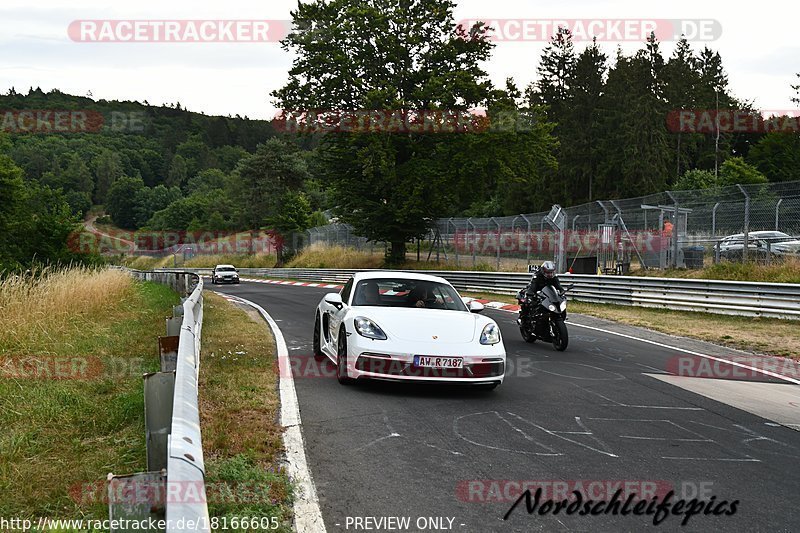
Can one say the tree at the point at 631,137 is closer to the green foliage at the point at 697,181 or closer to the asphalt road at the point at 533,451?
the green foliage at the point at 697,181

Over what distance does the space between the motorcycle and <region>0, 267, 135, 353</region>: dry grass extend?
726cm

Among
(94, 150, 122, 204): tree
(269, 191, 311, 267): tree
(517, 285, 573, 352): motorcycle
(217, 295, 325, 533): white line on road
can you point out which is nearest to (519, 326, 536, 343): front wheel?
(517, 285, 573, 352): motorcycle

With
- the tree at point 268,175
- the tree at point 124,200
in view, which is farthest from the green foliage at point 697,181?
the tree at point 124,200

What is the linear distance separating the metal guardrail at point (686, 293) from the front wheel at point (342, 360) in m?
12.0

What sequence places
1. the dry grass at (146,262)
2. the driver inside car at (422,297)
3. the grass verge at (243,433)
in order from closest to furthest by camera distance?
the grass verge at (243,433), the driver inside car at (422,297), the dry grass at (146,262)

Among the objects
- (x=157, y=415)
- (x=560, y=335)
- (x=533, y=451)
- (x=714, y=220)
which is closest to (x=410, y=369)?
(x=533, y=451)

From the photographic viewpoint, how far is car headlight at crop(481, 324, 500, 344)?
799 cm

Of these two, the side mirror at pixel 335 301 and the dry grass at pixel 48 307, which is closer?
the side mirror at pixel 335 301

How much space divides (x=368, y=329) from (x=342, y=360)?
0.52m

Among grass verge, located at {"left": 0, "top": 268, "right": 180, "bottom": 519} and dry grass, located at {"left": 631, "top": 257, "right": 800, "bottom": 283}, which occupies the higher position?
dry grass, located at {"left": 631, "top": 257, "right": 800, "bottom": 283}

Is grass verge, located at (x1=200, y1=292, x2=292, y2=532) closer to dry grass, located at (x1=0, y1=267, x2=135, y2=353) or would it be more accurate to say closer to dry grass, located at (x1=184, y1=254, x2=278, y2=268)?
dry grass, located at (x1=0, y1=267, x2=135, y2=353)

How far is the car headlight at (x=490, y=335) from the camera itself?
7.99 meters

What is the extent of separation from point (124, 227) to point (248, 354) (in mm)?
156132

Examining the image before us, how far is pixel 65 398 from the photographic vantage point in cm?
666
